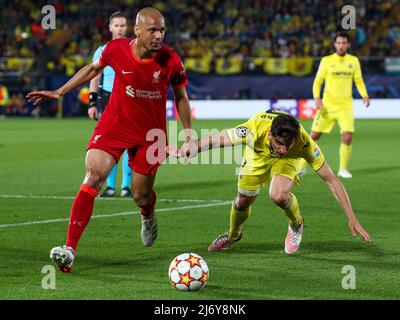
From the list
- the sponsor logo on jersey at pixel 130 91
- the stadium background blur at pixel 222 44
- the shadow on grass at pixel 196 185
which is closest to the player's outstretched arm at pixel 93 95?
the shadow on grass at pixel 196 185

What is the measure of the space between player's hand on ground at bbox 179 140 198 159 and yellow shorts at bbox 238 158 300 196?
1.16m

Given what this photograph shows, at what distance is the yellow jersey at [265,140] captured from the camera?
7.86 meters

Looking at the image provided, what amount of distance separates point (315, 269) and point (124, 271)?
4.95 feet

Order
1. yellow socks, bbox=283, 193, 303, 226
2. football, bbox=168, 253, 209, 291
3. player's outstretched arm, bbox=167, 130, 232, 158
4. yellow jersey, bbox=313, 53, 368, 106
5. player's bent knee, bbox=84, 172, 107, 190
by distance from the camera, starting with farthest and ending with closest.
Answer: yellow jersey, bbox=313, 53, 368, 106 < yellow socks, bbox=283, 193, 303, 226 < player's bent knee, bbox=84, 172, 107, 190 < player's outstretched arm, bbox=167, 130, 232, 158 < football, bbox=168, 253, 209, 291

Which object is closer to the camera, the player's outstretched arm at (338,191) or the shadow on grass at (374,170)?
the player's outstretched arm at (338,191)

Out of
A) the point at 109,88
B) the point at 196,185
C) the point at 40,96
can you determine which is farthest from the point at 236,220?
the point at 196,185

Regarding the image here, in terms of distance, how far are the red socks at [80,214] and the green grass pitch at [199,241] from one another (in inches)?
10.6

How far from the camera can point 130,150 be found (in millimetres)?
8234

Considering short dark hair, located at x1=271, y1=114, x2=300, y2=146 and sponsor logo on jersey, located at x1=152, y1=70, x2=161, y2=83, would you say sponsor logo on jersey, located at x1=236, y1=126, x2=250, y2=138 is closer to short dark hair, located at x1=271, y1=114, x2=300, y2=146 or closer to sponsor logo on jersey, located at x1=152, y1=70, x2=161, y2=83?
short dark hair, located at x1=271, y1=114, x2=300, y2=146

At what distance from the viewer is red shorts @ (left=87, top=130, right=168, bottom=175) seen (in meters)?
7.91

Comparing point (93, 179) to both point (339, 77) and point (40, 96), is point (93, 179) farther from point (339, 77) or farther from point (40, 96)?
point (339, 77)

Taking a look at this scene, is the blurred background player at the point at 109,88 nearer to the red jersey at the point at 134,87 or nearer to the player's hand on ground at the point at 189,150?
the red jersey at the point at 134,87

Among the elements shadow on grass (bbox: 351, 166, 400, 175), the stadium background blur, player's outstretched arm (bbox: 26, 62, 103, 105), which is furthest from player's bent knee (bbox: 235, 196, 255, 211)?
the stadium background blur
